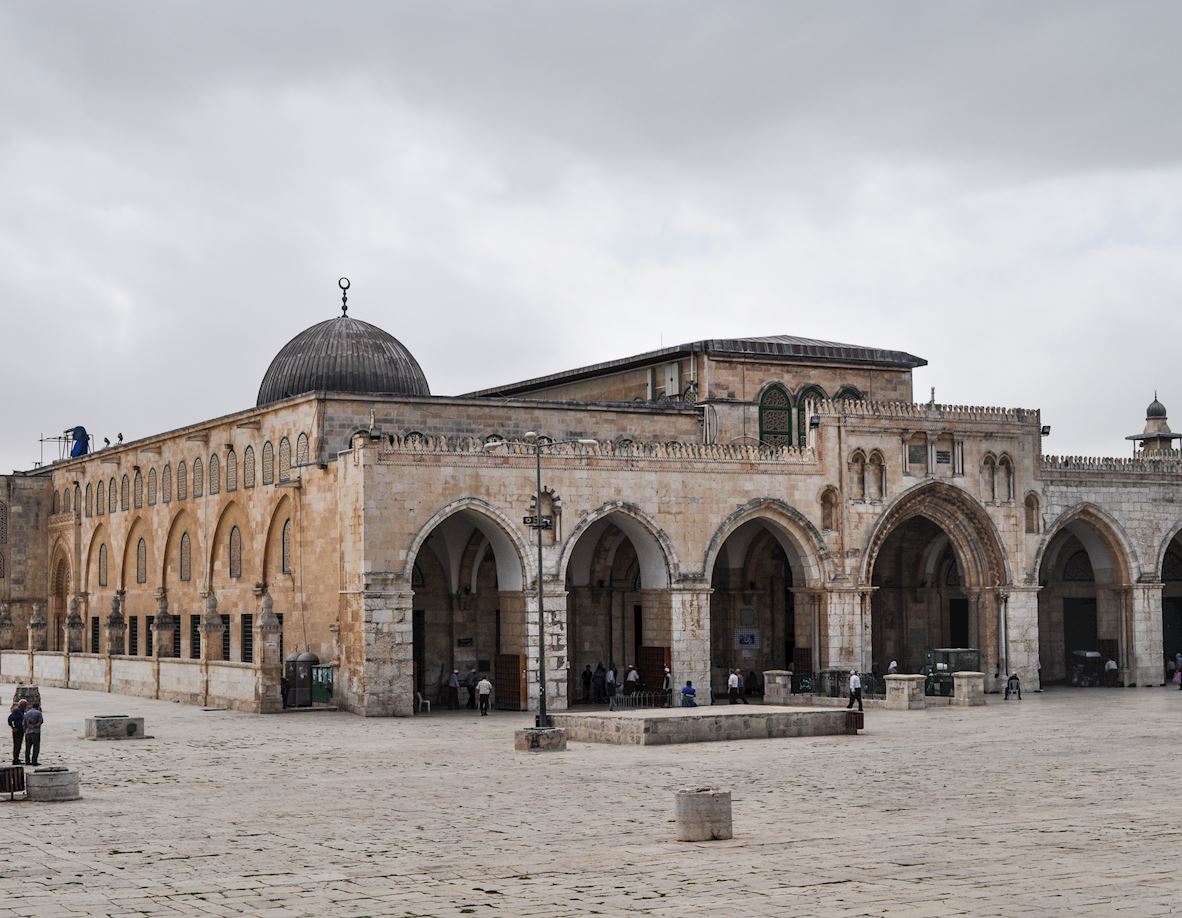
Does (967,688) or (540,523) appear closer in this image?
(540,523)

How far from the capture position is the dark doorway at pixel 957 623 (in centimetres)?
4697

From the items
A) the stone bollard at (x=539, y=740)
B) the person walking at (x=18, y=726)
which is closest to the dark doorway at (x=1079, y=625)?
the stone bollard at (x=539, y=740)

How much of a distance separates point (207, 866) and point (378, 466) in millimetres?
20864

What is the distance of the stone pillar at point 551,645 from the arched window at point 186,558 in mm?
13838

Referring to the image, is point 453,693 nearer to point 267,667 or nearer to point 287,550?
point 267,667

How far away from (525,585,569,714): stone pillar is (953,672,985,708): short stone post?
8794 millimetres

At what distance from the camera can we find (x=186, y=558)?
156ft

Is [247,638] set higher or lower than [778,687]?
higher

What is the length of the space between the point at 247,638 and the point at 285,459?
19.3 ft

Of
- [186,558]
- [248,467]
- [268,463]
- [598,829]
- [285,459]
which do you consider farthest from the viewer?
[186,558]

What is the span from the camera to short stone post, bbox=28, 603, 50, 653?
1976 inches

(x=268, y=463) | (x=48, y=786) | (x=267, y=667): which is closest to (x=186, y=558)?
(x=268, y=463)

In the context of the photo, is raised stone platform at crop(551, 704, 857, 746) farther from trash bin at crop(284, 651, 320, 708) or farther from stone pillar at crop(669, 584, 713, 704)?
stone pillar at crop(669, 584, 713, 704)

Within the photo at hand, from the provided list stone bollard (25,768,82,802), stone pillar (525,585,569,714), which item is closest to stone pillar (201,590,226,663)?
stone pillar (525,585,569,714)
